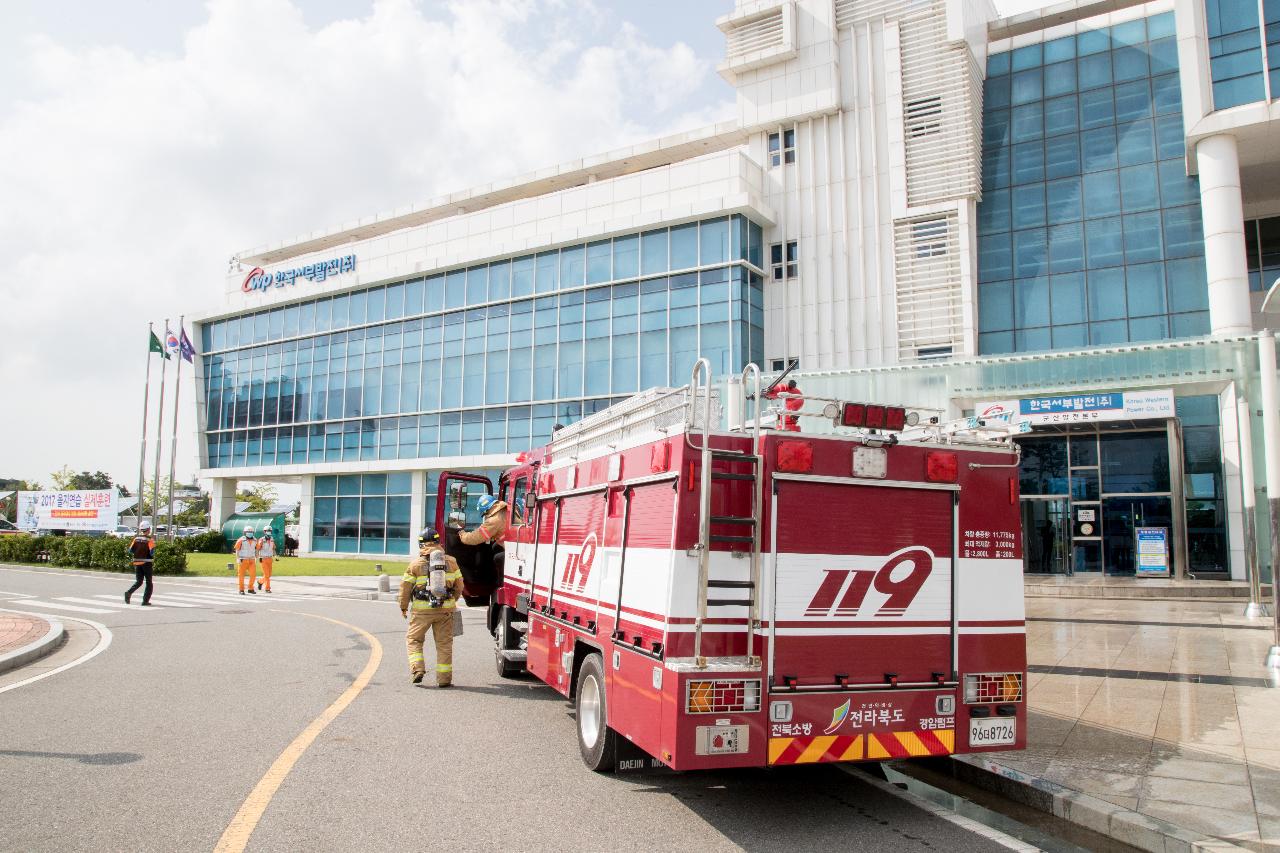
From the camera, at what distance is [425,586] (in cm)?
973

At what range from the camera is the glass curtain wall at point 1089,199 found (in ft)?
85.3

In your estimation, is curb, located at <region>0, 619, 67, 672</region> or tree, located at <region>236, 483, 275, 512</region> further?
tree, located at <region>236, 483, 275, 512</region>

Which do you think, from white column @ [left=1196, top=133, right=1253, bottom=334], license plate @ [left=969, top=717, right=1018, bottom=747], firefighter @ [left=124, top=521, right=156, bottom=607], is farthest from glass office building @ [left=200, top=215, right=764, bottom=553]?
license plate @ [left=969, top=717, right=1018, bottom=747]

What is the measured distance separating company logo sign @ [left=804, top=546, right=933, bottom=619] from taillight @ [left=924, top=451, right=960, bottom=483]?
0.47 meters

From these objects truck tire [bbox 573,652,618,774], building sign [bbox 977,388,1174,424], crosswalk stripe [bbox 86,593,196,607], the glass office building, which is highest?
the glass office building

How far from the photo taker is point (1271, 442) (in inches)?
429

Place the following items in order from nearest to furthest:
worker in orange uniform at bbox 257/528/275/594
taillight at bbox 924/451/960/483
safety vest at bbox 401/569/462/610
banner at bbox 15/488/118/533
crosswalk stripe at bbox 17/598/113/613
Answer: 1. taillight at bbox 924/451/960/483
2. safety vest at bbox 401/569/462/610
3. crosswalk stripe at bbox 17/598/113/613
4. worker in orange uniform at bbox 257/528/275/594
5. banner at bbox 15/488/118/533

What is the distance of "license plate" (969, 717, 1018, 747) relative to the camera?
17.8 ft

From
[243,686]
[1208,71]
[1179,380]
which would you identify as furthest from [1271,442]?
[1208,71]

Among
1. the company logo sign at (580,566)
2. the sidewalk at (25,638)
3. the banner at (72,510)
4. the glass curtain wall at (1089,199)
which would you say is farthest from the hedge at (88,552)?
the glass curtain wall at (1089,199)

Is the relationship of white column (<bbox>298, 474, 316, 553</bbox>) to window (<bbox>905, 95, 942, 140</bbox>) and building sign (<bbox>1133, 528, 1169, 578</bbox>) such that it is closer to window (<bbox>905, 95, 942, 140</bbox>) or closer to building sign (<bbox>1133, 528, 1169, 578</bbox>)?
window (<bbox>905, 95, 942, 140</bbox>)

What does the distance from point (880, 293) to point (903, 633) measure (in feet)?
83.5

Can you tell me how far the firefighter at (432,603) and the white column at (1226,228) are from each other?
2282cm

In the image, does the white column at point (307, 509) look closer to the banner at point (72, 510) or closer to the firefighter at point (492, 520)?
the banner at point (72, 510)
